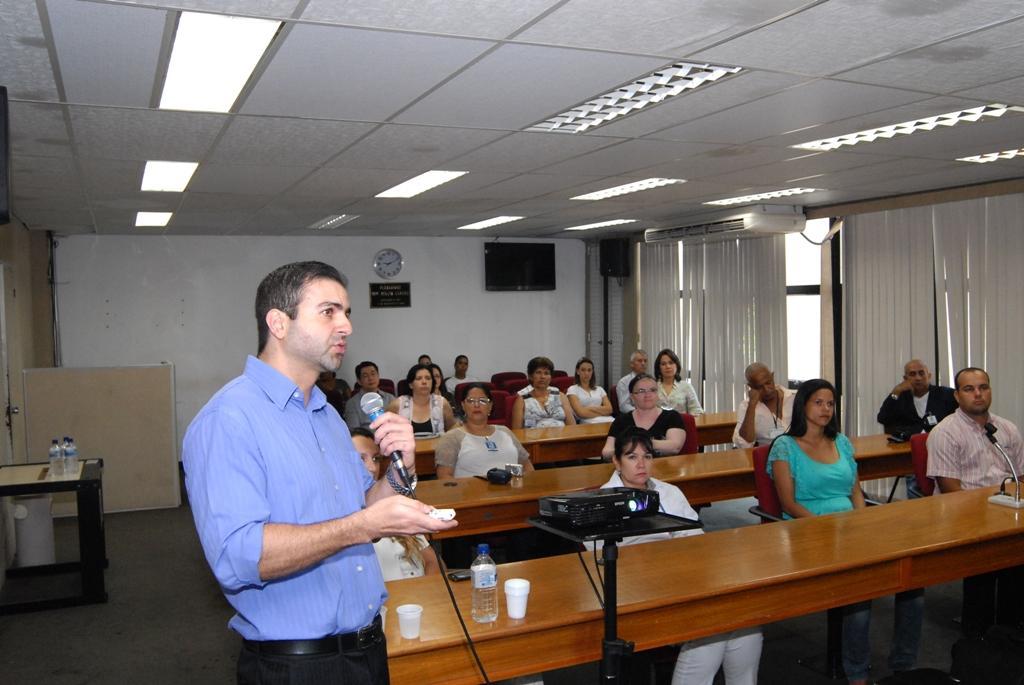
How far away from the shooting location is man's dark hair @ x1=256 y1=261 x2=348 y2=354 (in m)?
1.76

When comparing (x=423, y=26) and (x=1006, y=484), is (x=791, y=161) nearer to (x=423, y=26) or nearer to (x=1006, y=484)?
(x=1006, y=484)

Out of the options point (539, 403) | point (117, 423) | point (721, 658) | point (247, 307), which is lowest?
point (721, 658)

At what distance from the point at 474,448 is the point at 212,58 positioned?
3000 millimetres

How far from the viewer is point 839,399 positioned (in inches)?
320

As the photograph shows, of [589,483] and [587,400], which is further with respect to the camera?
[587,400]

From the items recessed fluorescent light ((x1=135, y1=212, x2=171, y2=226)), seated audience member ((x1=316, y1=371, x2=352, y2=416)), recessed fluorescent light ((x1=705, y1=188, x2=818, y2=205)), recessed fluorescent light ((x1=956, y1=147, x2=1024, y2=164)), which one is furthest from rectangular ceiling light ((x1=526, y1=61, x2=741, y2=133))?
recessed fluorescent light ((x1=135, y1=212, x2=171, y2=226))

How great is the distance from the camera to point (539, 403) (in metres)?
7.76

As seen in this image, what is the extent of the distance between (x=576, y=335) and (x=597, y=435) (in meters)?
5.32

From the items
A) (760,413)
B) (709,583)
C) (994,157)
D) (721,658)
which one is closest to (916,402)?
(760,413)

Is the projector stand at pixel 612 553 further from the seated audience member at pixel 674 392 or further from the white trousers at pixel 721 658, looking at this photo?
the seated audience member at pixel 674 392

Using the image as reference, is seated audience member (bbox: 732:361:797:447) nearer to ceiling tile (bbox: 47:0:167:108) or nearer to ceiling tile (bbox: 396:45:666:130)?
ceiling tile (bbox: 396:45:666:130)

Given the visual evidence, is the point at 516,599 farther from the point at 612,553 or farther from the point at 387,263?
the point at 387,263

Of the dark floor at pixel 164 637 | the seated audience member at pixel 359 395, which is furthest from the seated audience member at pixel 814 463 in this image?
the seated audience member at pixel 359 395

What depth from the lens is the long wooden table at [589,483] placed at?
4504mm
